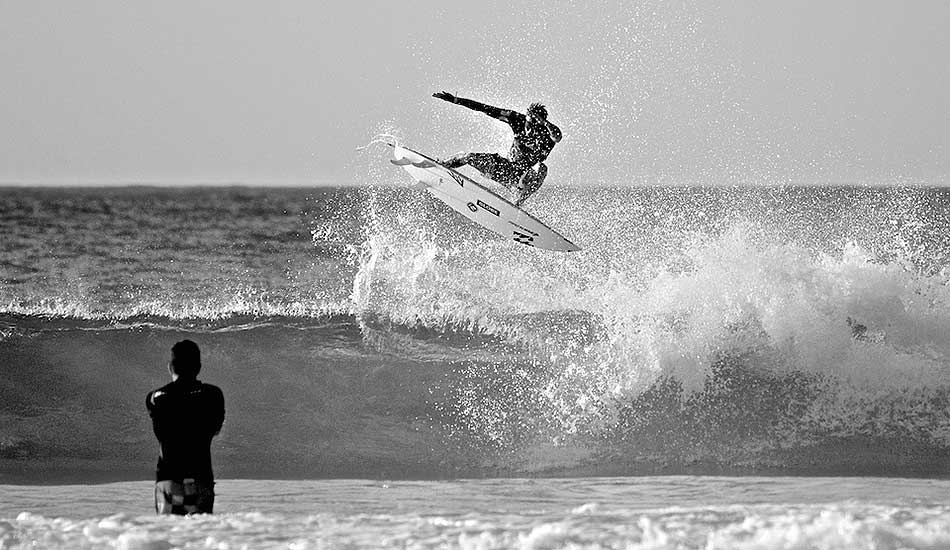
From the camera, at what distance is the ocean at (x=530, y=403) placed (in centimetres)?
628

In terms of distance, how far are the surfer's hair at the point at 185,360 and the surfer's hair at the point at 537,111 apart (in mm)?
7373

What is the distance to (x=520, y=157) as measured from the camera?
1295 centimetres

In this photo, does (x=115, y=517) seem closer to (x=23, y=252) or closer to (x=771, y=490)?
(x=771, y=490)

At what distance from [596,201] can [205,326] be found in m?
8.41

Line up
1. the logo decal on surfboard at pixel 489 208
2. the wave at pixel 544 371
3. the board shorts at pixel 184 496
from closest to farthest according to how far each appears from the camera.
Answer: the board shorts at pixel 184 496 < the wave at pixel 544 371 < the logo decal on surfboard at pixel 489 208

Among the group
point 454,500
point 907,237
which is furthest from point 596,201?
point 454,500

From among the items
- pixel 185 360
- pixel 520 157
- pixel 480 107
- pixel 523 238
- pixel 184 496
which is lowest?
pixel 184 496

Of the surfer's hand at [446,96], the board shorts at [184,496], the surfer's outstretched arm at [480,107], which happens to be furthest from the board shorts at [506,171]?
the board shorts at [184,496]

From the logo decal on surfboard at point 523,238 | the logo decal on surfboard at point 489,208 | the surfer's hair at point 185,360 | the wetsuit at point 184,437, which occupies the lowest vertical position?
the wetsuit at point 184,437

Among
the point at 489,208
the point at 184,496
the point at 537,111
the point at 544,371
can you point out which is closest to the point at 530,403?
the point at 544,371

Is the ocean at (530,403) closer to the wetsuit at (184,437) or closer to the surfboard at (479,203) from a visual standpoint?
the wetsuit at (184,437)

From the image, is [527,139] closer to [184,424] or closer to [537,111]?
[537,111]

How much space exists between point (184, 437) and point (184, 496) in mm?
372

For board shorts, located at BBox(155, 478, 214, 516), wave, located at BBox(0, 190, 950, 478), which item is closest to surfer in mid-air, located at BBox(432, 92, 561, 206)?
wave, located at BBox(0, 190, 950, 478)
